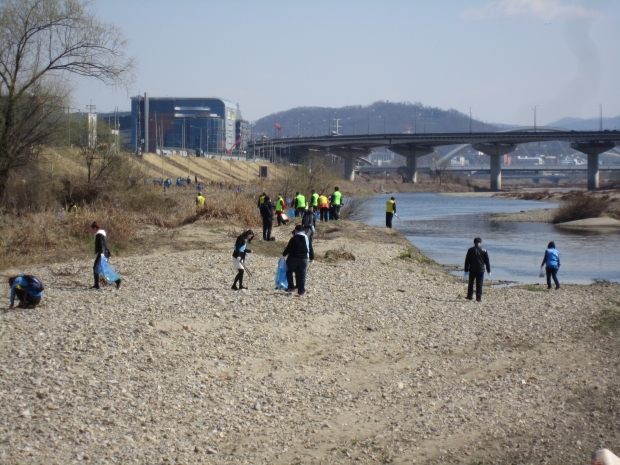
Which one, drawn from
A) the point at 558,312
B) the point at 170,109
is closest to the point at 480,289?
the point at 558,312

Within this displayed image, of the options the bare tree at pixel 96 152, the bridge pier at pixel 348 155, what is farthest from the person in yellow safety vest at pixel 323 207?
the bridge pier at pixel 348 155

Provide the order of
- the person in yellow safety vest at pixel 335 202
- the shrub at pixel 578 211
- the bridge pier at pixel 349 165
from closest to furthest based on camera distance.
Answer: the person in yellow safety vest at pixel 335 202 < the shrub at pixel 578 211 < the bridge pier at pixel 349 165

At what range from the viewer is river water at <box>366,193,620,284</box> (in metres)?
25.2

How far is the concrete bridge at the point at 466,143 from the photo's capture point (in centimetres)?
10169

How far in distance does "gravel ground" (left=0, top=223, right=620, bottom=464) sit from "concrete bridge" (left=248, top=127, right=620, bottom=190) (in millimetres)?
91719

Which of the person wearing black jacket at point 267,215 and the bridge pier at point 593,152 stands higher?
the bridge pier at point 593,152

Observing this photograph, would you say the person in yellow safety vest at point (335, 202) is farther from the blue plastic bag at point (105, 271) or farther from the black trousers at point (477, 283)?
the blue plastic bag at point (105, 271)

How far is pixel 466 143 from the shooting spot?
112812 millimetres

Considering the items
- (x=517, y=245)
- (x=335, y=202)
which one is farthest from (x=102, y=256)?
(x=517, y=245)

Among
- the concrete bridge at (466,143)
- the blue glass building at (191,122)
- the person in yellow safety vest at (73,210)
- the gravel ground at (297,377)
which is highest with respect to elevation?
the blue glass building at (191,122)

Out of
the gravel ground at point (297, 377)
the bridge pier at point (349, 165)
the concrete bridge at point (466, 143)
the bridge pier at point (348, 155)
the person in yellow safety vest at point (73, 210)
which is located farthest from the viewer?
the bridge pier at point (349, 165)

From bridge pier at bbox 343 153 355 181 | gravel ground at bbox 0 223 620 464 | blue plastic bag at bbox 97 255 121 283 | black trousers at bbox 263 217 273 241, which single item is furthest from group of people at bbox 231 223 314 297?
bridge pier at bbox 343 153 355 181

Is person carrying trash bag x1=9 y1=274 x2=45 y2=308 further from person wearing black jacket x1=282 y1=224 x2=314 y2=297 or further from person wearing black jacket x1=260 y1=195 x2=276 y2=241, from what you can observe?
person wearing black jacket x1=260 y1=195 x2=276 y2=241

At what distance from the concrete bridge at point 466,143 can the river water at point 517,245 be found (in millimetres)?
52247
